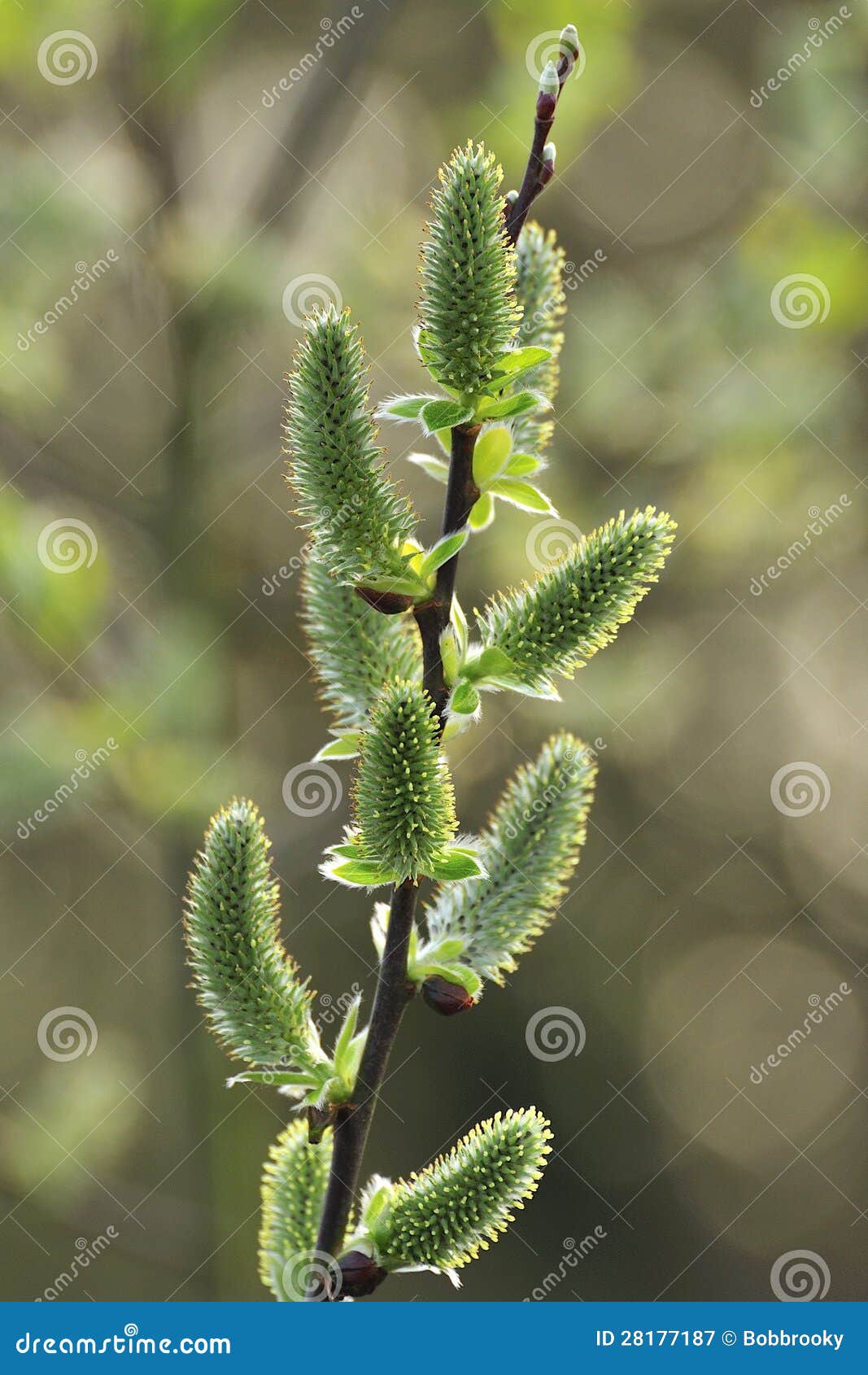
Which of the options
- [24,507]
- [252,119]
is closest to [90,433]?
[24,507]

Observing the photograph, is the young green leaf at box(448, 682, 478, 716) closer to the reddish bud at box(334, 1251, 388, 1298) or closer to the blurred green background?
the reddish bud at box(334, 1251, 388, 1298)

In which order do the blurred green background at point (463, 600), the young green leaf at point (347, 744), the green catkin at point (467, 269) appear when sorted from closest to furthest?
the green catkin at point (467, 269) < the young green leaf at point (347, 744) < the blurred green background at point (463, 600)

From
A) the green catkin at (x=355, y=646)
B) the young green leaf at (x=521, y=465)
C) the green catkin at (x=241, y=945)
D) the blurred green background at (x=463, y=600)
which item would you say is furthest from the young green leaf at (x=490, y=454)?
the blurred green background at (x=463, y=600)

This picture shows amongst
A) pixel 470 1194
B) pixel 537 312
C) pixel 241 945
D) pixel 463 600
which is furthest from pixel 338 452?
pixel 463 600

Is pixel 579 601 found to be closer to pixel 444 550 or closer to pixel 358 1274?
pixel 444 550

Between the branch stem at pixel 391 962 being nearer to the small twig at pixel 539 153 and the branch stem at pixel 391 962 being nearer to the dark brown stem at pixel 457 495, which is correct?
the dark brown stem at pixel 457 495

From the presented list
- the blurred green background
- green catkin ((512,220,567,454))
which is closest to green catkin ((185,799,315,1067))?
green catkin ((512,220,567,454))
